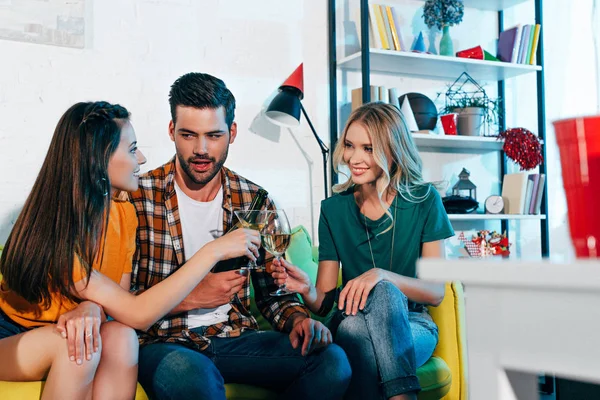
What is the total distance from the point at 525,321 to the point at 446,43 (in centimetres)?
321

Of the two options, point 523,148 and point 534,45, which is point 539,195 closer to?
point 523,148

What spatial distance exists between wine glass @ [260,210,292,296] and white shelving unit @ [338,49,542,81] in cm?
176

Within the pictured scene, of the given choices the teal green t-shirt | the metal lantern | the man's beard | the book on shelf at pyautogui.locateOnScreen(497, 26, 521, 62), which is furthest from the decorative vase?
the man's beard

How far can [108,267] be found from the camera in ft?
6.04

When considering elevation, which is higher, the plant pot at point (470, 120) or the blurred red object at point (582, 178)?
the plant pot at point (470, 120)

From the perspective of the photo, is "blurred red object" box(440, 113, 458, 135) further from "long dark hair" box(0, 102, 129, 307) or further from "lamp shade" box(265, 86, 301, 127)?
"long dark hair" box(0, 102, 129, 307)

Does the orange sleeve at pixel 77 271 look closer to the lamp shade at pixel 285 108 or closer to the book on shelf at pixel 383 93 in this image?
the lamp shade at pixel 285 108

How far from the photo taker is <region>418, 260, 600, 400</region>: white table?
1.75 feet

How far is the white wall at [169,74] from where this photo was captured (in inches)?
109

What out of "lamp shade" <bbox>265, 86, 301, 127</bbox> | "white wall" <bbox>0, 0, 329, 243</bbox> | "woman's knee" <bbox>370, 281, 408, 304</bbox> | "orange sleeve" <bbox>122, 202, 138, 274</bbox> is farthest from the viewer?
"lamp shade" <bbox>265, 86, 301, 127</bbox>

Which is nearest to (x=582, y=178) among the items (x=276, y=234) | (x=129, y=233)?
(x=276, y=234)

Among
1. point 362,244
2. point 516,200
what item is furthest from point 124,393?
point 516,200

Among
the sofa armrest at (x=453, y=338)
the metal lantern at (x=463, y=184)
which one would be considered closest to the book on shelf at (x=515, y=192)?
the metal lantern at (x=463, y=184)

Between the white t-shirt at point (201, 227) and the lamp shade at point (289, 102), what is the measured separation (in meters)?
1.01
